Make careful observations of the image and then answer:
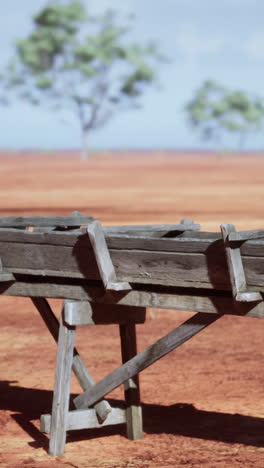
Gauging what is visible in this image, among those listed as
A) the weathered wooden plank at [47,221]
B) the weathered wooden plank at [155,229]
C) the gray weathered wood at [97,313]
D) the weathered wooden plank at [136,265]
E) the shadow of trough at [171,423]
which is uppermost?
the weathered wooden plank at [47,221]

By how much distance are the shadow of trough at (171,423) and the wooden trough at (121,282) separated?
448mm

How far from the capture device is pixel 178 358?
1052 centimetres

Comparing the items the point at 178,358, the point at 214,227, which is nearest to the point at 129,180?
the point at 214,227

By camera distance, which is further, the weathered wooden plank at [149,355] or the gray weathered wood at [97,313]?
the gray weathered wood at [97,313]

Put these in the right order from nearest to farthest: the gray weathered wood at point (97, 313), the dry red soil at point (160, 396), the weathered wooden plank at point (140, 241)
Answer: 1. the weathered wooden plank at point (140, 241)
2. the gray weathered wood at point (97, 313)
3. the dry red soil at point (160, 396)

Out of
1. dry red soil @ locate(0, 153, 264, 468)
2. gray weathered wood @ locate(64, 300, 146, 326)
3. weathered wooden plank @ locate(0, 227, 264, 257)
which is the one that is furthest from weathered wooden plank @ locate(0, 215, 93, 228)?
dry red soil @ locate(0, 153, 264, 468)

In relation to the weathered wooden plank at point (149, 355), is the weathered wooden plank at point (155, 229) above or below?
above

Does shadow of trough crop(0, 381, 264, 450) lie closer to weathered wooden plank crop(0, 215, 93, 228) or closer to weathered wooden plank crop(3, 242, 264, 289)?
weathered wooden plank crop(3, 242, 264, 289)

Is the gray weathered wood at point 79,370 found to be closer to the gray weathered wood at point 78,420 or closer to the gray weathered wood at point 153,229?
the gray weathered wood at point 78,420

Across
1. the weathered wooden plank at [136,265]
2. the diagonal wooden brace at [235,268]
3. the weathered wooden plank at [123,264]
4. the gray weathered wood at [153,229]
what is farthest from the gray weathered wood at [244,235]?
the gray weathered wood at [153,229]

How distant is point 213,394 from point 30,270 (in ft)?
8.88

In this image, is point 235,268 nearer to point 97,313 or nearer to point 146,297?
point 146,297

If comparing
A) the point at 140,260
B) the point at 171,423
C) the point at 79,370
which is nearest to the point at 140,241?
the point at 140,260

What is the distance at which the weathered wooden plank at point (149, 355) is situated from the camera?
21.4 feet
